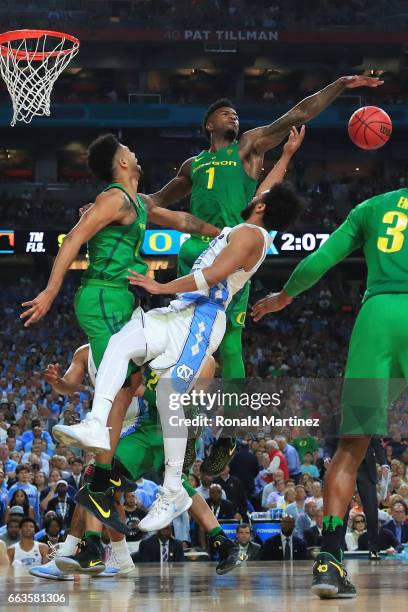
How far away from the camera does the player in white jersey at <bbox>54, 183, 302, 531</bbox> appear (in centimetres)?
607

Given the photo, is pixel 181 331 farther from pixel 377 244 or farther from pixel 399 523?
pixel 399 523

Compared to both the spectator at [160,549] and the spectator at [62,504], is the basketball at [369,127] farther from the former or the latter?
the spectator at [62,504]

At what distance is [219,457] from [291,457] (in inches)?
257

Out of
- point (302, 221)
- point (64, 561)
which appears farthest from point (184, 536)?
point (302, 221)

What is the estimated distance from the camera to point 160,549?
34.9ft

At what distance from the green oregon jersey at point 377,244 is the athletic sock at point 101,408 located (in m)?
1.35

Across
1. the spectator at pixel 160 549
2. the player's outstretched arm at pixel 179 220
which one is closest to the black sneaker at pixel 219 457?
the player's outstretched arm at pixel 179 220

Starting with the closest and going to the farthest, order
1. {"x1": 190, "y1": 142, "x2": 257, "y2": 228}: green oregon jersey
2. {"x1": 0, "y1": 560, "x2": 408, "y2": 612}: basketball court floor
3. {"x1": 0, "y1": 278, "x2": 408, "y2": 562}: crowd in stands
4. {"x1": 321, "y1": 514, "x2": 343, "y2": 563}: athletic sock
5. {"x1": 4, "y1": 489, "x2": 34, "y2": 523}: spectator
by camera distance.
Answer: {"x1": 0, "y1": 560, "x2": 408, "y2": 612}: basketball court floor
{"x1": 321, "y1": 514, "x2": 343, "y2": 563}: athletic sock
{"x1": 190, "y1": 142, "x2": 257, "y2": 228}: green oregon jersey
{"x1": 0, "y1": 278, "x2": 408, "y2": 562}: crowd in stands
{"x1": 4, "y1": 489, "x2": 34, "y2": 523}: spectator

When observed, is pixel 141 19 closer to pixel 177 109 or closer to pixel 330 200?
pixel 177 109

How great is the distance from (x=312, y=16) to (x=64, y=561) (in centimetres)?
3407

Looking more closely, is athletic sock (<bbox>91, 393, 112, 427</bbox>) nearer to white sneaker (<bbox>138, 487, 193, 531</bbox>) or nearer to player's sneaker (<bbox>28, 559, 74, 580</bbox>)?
white sneaker (<bbox>138, 487, 193, 531</bbox>)

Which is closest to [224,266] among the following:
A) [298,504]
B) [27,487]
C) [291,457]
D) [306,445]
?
[298,504]

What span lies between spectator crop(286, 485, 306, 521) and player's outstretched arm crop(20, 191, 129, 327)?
589cm

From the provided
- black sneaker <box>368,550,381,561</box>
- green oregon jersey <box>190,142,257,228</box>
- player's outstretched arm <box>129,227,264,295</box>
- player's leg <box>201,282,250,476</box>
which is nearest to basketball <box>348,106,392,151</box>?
green oregon jersey <box>190,142,257,228</box>
